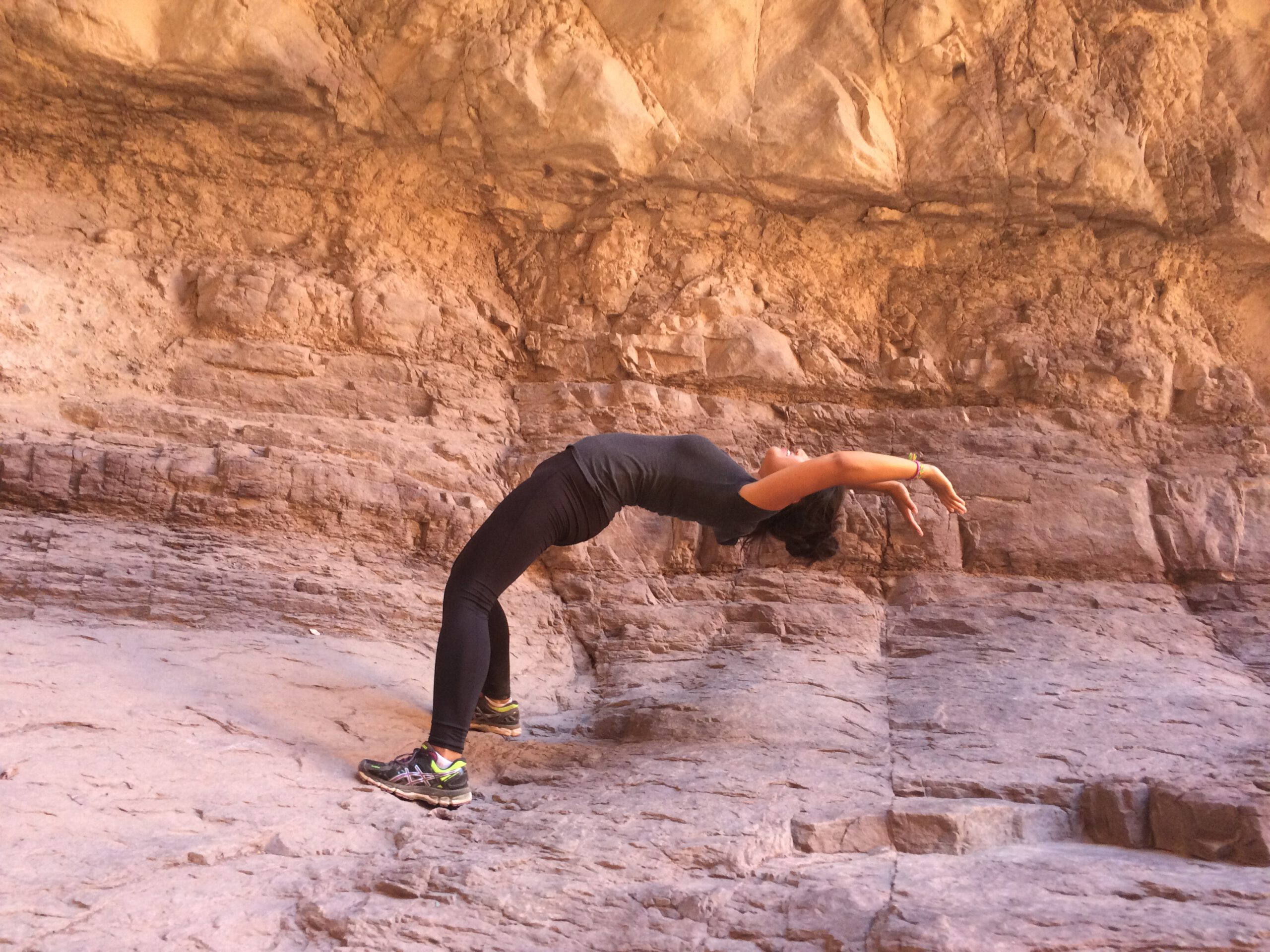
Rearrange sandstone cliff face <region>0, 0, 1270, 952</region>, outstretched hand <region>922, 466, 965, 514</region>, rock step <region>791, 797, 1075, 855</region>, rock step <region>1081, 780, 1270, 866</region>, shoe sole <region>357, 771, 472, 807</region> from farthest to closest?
1. outstretched hand <region>922, 466, 965, 514</region>
2. shoe sole <region>357, 771, 472, 807</region>
3. sandstone cliff face <region>0, 0, 1270, 952</region>
4. rock step <region>791, 797, 1075, 855</region>
5. rock step <region>1081, 780, 1270, 866</region>

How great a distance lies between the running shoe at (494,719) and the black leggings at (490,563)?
1.24 feet

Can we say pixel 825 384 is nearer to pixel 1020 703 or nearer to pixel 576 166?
pixel 576 166

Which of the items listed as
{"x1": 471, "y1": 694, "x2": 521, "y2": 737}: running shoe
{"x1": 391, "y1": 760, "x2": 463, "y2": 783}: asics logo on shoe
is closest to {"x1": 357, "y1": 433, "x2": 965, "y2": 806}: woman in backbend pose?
{"x1": 391, "y1": 760, "x2": 463, "y2": 783}: asics logo on shoe

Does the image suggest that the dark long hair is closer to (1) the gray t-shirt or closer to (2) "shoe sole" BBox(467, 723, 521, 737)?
(1) the gray t-shirt

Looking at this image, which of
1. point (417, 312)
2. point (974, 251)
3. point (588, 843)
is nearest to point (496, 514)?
point (588, 843)

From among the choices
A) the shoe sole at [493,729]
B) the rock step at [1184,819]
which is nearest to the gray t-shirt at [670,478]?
the shoe sole at [493,729]

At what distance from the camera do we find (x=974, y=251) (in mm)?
5617

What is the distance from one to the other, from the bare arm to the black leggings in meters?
0.48

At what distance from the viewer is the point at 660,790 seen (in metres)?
3.08

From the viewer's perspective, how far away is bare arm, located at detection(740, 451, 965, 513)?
10.2 feet

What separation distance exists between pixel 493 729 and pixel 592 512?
876 mm

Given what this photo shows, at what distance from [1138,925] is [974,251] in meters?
4.15

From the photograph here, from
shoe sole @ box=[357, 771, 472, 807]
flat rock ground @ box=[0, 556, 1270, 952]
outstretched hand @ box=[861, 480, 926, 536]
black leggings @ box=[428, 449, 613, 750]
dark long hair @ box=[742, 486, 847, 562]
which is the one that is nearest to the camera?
flat rock ground @ box=[0, 556, 1270, 952]

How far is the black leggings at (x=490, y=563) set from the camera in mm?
3123
